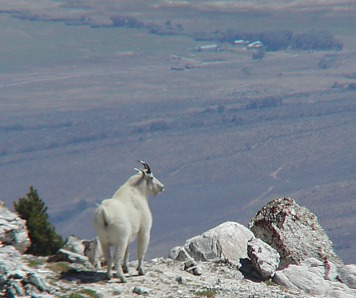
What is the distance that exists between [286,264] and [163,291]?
5543 mm

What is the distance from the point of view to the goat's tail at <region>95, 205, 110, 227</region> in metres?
21.5

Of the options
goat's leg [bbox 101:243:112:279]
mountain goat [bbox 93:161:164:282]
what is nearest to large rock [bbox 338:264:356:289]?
mountain goat [bbox 93:161:164:282]

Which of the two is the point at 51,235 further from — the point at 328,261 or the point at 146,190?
the point at 328,261

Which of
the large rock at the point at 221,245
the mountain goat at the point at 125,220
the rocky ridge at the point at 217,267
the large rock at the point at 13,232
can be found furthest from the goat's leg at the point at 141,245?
the large rock at the point at 13,232

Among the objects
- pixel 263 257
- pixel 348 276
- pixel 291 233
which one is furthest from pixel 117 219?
pixel 291 233

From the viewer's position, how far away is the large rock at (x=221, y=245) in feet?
85.7

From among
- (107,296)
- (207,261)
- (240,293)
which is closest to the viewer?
(107,296)

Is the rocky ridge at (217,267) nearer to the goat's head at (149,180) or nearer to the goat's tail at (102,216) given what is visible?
the goat's tail at (102,216)

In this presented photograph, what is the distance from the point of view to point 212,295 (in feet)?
70.5

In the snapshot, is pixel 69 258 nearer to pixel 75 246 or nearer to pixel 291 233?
pixel 75 246

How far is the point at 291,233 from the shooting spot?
2666 centimetres

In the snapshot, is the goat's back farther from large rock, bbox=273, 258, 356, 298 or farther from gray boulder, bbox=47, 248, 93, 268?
large rock, bbox=273, 258, 356, 298

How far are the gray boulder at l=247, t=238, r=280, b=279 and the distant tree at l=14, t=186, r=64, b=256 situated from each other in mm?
5213

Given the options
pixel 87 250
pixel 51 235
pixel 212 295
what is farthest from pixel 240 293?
pixel 51 235
